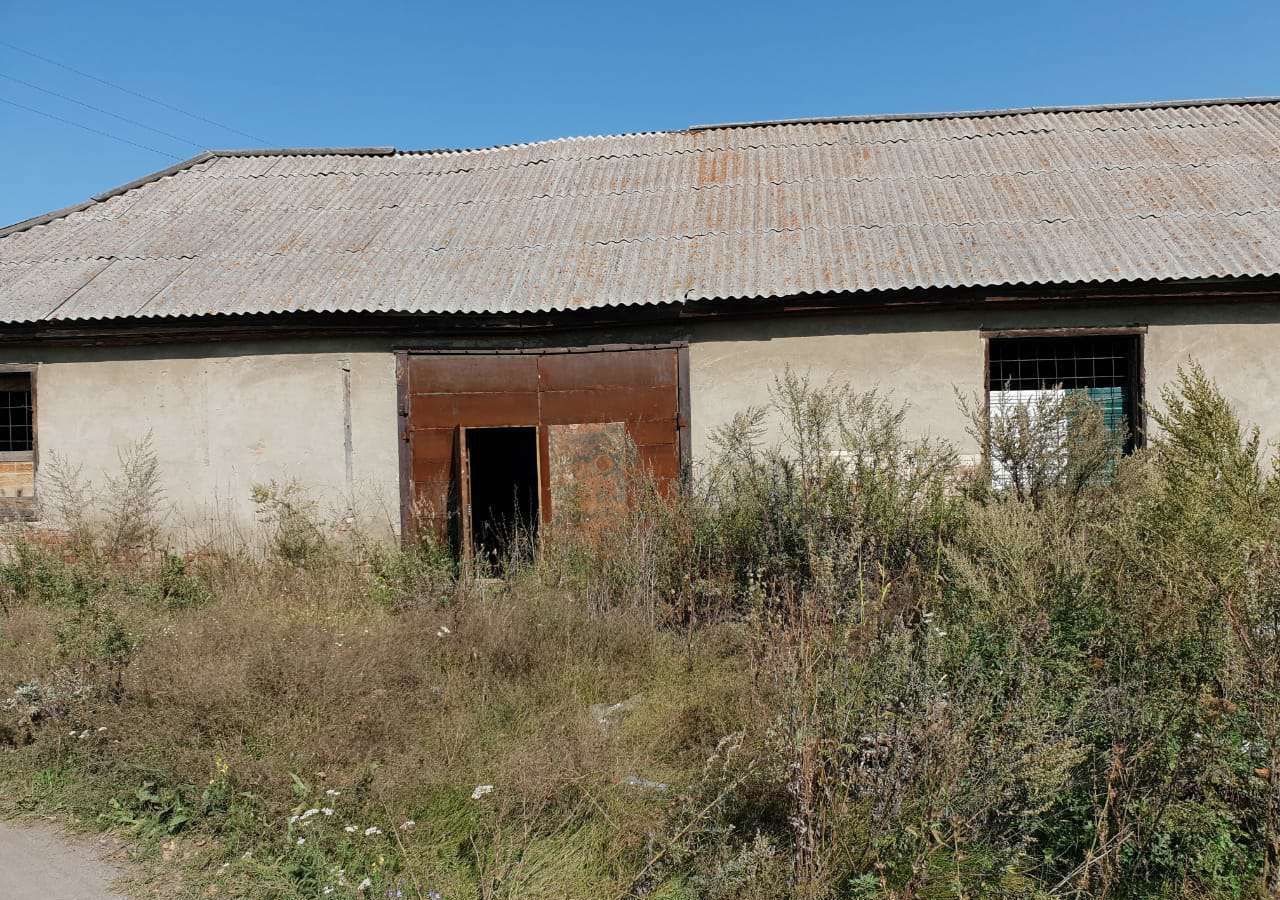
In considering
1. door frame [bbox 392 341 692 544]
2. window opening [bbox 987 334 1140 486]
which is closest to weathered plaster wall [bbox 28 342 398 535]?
door frame [bbox 392 341 692 544]

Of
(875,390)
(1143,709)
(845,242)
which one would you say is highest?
(845,242)

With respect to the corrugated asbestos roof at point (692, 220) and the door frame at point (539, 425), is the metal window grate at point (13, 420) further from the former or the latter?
the door frame at point (539, 425)

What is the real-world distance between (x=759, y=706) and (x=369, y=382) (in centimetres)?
564

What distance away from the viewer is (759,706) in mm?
3750

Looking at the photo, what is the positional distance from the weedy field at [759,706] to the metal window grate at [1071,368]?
6.60 ft

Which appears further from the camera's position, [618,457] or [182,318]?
[182,318]

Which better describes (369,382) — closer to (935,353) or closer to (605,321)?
(605,321)

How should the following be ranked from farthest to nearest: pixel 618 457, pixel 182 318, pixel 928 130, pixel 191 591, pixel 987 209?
pixel 928 130 → pixel 987 209 → pixel 182 318 → pixel 618 457 → pixel 191 591

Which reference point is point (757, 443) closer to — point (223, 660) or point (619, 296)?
point (619, 296)

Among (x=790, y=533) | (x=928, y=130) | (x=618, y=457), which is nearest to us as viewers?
(x=790, y=533)

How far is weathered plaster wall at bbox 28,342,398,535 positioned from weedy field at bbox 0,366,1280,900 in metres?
2.19

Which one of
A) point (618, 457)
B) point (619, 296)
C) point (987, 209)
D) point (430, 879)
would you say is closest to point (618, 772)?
point (430, 879)

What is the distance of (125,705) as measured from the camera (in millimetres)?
4359

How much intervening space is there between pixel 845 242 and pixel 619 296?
2.30 m
